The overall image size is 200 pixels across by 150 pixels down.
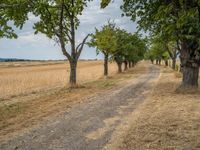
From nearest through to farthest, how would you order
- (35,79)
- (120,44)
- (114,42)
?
1. (35,79)
2. (114,42)
3. (120,44)

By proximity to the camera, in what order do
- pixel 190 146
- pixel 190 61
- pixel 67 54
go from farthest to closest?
pixel 67 54 < pixel 190 61 < pixel 190 146

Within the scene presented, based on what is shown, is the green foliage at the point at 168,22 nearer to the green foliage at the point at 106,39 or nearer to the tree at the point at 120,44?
the green foliage at the point at 106,39

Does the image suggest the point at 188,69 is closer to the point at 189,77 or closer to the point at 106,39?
the point at 189,77

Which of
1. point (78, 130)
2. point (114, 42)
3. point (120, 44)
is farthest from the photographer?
point (120, 44)

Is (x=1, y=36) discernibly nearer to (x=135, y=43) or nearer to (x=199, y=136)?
(x=199, y=136)

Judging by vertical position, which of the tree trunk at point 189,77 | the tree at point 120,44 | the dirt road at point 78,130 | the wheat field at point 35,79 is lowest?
the wheat field at point 35,79

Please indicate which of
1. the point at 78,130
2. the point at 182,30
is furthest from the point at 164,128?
the point at 182,30

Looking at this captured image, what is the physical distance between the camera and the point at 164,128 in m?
12.9

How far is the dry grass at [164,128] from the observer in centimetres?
1056

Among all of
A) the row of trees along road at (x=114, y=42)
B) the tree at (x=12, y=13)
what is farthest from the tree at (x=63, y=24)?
the row of trees along road at (x=114, y=42)

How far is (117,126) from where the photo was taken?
524 inches

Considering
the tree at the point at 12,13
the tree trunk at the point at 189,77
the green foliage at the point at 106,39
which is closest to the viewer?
the tree at the point at 12,13

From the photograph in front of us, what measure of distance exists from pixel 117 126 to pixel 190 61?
1343 centimetres

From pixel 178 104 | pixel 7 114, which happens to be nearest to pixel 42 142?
pixel 7 114
